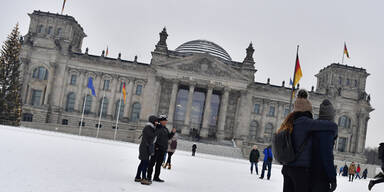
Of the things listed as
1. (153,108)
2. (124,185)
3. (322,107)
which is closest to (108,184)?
(124,185)

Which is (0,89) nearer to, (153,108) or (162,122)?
(153,108)

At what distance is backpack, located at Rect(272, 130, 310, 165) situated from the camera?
170 inches

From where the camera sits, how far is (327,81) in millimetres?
65688

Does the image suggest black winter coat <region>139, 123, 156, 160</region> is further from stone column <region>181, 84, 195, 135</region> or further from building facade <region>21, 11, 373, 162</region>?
building facade <region>21, 11, 373, 162</region>

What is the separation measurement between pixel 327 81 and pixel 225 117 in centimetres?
2427

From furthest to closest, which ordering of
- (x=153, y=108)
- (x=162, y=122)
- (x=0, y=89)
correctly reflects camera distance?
(x=153, y=108) < (x=0, y=89) < (x=162, y=122)

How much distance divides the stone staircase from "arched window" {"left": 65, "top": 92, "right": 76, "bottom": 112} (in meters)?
23.3

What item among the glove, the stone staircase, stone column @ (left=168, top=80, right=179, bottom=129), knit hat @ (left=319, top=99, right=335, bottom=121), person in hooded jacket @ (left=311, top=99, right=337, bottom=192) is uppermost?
stone column @ (left=168, top=80, right=179, bottom=129)

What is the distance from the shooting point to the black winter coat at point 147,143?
9.87m

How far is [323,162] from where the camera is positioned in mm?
4141

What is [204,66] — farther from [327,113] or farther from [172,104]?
[327,113]

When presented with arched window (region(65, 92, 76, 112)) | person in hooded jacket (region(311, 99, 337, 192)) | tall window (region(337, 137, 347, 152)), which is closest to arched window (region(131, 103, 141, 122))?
arched window (region(65, 92, 76, 112))

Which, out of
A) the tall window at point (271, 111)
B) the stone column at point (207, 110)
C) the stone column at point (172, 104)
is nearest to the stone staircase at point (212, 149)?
the stone column at point (207, 110)

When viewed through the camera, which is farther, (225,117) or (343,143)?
(343,143)
